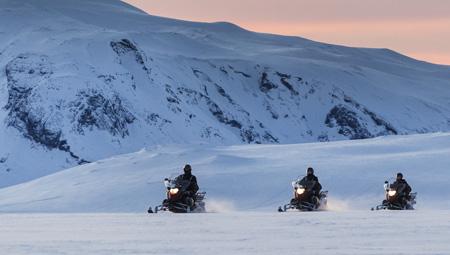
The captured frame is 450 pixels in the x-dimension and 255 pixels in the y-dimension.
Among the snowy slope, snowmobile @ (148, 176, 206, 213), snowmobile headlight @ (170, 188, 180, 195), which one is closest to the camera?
snowmobile @ (148, 176, 206, 213)

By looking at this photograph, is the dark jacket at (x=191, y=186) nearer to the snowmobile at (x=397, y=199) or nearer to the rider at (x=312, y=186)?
the rider at (x=312, y=186)

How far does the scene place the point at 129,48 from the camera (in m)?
154

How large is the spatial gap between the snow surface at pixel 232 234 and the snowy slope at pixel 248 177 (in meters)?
10.6

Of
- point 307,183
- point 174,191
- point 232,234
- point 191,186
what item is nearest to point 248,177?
point 307,183

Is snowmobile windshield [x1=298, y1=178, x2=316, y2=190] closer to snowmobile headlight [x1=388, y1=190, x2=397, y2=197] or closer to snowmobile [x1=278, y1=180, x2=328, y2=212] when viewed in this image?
snowmobile [x1=278, y1=180, x2=328, y2=212]

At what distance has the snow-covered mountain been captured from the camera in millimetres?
129625

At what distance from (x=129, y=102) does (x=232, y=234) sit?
401 feet

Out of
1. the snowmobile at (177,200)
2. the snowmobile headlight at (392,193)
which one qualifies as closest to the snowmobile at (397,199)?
the snowmobile headlight at (392,193)

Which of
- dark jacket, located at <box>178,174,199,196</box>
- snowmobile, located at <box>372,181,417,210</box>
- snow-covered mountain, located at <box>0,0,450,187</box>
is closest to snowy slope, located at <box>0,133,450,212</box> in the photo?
snowmobile, located at <box>372,181,417,210</box>

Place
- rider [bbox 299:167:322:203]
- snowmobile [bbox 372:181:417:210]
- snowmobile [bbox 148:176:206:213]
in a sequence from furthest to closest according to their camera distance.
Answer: rider [bbox 299:167:322:203], snowmobile [bbox 372:181:417:210], snowmobile [bbox 148:176:206:213]

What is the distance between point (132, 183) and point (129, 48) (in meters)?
114

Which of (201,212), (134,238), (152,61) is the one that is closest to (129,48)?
(152,61)

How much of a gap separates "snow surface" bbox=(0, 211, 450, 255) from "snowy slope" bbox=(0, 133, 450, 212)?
34.6ft

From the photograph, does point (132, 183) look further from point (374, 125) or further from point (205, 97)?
point (374, 125)
